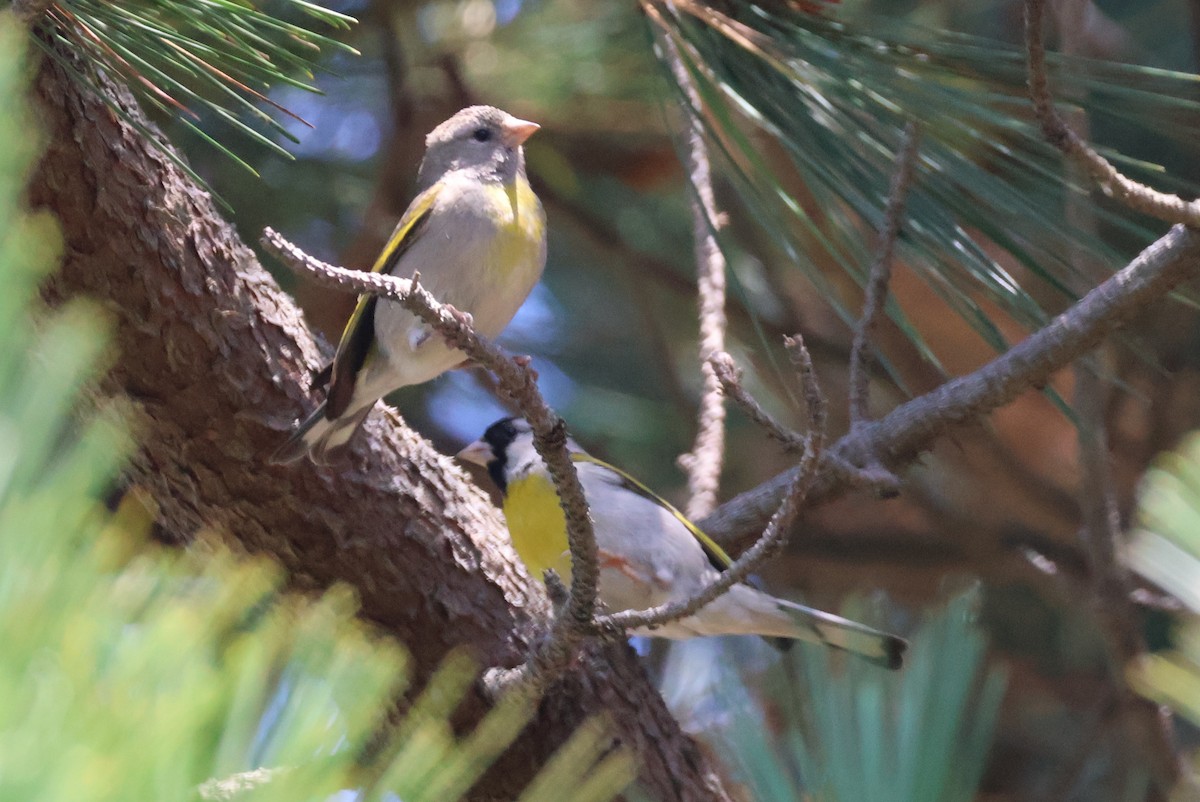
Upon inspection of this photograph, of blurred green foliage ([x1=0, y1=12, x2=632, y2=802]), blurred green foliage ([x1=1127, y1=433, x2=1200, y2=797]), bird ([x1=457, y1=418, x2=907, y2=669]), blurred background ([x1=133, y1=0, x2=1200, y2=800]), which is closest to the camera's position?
blurred green foliage ([x1=0, y1=12, x2=632, y2=802])

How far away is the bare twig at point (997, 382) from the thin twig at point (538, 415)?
28 cm

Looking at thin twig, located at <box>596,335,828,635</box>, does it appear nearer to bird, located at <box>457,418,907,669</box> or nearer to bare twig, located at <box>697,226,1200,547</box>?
bare twig, located at <box>697,226,1200,547</box>

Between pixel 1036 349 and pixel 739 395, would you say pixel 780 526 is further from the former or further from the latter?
pixel 1036 349

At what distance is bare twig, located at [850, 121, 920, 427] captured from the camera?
1.61 meters

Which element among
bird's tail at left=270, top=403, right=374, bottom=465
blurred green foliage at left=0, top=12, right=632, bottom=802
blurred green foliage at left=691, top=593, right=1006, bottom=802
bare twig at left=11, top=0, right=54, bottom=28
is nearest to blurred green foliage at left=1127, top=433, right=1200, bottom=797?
blurred green foliage at left=0, top=12, right=632, bottom=802

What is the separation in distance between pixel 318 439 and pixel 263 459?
0.29ft

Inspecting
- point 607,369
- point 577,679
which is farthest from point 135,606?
point 607,369

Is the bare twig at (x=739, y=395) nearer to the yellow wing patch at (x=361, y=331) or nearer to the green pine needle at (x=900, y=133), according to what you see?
the green pine needle at (x=900, y=133)

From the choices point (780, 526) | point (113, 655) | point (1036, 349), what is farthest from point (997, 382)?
point (113, 655)

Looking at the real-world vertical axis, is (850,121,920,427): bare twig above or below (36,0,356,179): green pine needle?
below

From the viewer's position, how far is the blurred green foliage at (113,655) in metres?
0.39

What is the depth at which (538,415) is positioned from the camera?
1.27m

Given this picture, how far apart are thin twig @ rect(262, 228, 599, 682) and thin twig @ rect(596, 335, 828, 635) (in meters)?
0.06

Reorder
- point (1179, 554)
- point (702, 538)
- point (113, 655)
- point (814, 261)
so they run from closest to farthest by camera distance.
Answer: point (113, 655), point (1179, 554), point (702, 538), point (814, 261)
